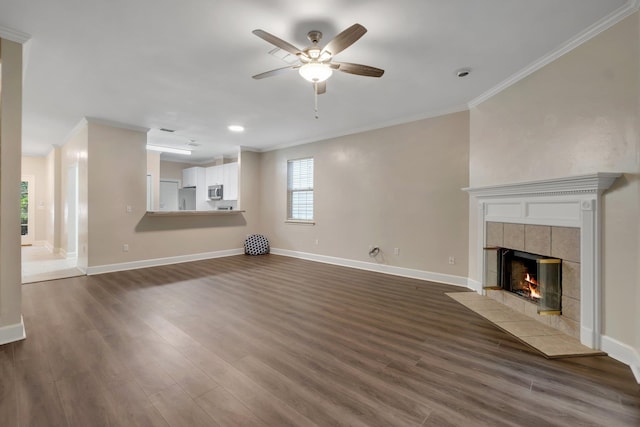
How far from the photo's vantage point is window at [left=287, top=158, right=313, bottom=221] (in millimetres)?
6148

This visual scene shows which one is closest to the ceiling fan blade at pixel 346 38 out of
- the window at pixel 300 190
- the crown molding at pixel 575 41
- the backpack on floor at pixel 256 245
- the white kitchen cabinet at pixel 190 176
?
the crown molding at pixel 575 41

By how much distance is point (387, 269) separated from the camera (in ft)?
15.8

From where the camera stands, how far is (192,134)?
559 centimetres

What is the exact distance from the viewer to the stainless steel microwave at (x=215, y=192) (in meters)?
7.57

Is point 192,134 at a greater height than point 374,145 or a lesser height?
greater

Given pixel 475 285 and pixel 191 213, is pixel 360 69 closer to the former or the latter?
pixel 475 285

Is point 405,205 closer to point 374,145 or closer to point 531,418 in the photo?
point 374,145

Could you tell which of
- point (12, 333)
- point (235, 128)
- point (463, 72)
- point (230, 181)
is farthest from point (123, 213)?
point (463, 72)

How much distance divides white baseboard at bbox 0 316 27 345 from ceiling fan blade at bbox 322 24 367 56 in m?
3.50

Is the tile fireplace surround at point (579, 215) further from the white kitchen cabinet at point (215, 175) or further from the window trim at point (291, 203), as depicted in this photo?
the white kitchen cabinet at point (215, 175)

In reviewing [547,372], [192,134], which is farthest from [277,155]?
[547,372]

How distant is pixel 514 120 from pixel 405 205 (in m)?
1.88

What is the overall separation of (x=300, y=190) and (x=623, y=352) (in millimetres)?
5278

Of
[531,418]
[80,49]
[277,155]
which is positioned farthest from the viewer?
[277,155]
